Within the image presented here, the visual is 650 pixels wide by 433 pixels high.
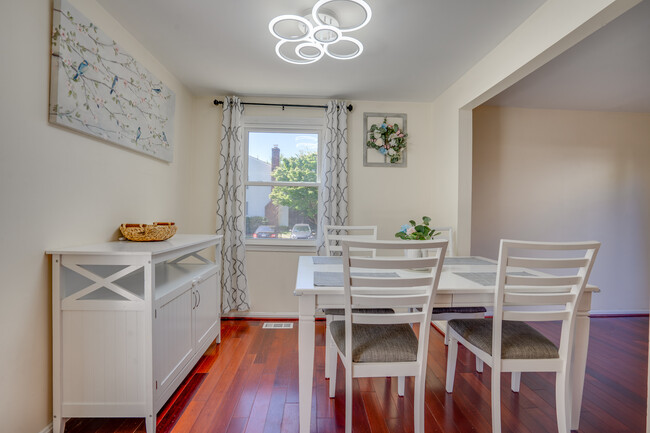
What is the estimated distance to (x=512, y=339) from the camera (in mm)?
1484

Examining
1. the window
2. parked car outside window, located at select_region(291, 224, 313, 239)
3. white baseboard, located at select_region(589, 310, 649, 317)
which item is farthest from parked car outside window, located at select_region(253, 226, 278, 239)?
white baseboard, located at select_region(589, 310, 649, 317)

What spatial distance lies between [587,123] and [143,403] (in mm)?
4725

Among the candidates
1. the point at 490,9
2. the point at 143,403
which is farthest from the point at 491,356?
the point at 490,9

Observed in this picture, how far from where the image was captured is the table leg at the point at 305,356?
138 centimetres

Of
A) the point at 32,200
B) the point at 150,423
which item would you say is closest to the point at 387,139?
the point at 32,200

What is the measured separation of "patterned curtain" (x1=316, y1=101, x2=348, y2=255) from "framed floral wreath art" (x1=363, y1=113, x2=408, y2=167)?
0.89 feet

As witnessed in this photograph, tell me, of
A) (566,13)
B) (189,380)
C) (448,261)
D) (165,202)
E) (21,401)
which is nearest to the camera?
(21,401)

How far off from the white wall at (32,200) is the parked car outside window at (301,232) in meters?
1.76

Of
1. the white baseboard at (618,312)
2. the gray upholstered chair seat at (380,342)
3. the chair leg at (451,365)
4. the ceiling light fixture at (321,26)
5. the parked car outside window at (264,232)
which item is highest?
the ceiling light fixture at (321,26)

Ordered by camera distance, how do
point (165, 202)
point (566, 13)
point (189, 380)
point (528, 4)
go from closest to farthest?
point (566, 13), point (528, 4), point (189, 380), point (165, 202)

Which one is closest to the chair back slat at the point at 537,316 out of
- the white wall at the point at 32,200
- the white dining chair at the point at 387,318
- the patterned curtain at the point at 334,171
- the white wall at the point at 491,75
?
the white dining chair at the point at 387,318

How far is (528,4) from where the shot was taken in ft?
5.71

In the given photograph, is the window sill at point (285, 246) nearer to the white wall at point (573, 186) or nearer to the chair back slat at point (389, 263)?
the white wall at point (573, 186)

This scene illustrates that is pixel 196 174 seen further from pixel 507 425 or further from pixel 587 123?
pixel 587 123
